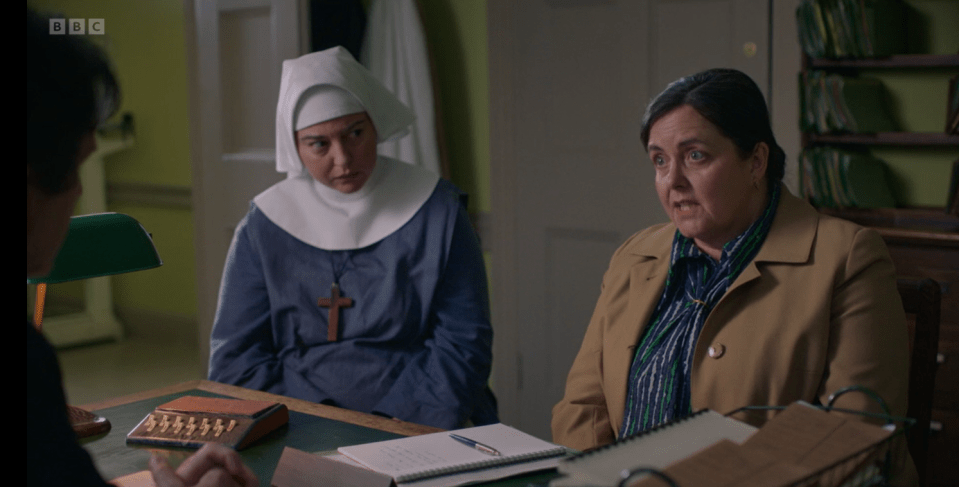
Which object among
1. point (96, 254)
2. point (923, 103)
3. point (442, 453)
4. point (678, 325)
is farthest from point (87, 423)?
point (923, 103)

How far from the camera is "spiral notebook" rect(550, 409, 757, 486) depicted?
0.74 metres

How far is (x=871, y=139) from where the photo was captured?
2764mm

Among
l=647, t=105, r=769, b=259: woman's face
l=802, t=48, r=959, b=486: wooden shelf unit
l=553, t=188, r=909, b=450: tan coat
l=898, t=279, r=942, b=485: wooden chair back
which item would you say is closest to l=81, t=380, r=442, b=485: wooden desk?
l=553, t=188, r=909, b=450: tan coat

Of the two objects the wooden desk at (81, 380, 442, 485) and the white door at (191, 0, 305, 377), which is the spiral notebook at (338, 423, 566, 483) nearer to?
the wooden desk at (81, 380, 442, 485)

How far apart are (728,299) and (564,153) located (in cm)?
188

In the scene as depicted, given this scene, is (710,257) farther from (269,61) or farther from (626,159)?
(269,61)

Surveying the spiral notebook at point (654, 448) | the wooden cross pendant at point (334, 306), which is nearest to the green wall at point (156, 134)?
the wooden cross pendant at point (334, 306)

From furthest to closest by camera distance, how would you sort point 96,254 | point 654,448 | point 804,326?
point 96,254 < point 804,326 < point 654,448

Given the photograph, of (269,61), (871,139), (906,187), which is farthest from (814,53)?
(269,61)

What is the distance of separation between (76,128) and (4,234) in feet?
0.40

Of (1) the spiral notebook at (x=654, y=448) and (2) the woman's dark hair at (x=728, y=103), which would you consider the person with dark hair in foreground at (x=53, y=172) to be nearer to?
(1) the spiral notebook at (x=654, y=448)

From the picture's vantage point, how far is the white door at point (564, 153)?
10.2 feet

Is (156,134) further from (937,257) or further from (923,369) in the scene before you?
(923,369)

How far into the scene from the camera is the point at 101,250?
1598mm
